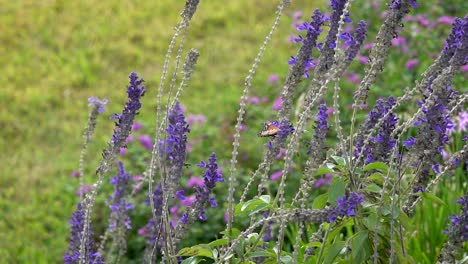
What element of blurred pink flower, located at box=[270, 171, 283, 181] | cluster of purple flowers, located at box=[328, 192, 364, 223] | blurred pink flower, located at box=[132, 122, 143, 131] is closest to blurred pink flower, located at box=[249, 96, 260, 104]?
blurred pink flower, located at box=[132, 122, 143, 131]

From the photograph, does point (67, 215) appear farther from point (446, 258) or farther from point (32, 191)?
point (446, 258)

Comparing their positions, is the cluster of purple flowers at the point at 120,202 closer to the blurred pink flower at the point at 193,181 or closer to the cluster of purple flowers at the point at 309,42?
the cluster of purple flowers at the point at 309,42

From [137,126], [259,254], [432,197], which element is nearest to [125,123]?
[259,254]

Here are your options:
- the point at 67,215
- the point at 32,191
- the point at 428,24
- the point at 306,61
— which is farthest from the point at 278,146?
the point at 428,24

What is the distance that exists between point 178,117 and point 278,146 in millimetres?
357

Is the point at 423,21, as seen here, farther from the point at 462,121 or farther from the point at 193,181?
the point at 193,181

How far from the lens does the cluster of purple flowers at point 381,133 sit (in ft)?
8.16

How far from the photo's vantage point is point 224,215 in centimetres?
477

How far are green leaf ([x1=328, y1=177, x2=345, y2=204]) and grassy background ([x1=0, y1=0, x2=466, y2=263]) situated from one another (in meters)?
2.90

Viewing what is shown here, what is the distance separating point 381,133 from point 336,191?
1.23 ft

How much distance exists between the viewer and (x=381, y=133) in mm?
2506

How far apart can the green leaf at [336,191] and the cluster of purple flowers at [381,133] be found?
11.5 inches

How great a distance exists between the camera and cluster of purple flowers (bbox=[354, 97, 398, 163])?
8.16ft

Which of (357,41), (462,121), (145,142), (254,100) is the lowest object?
(357,41)
